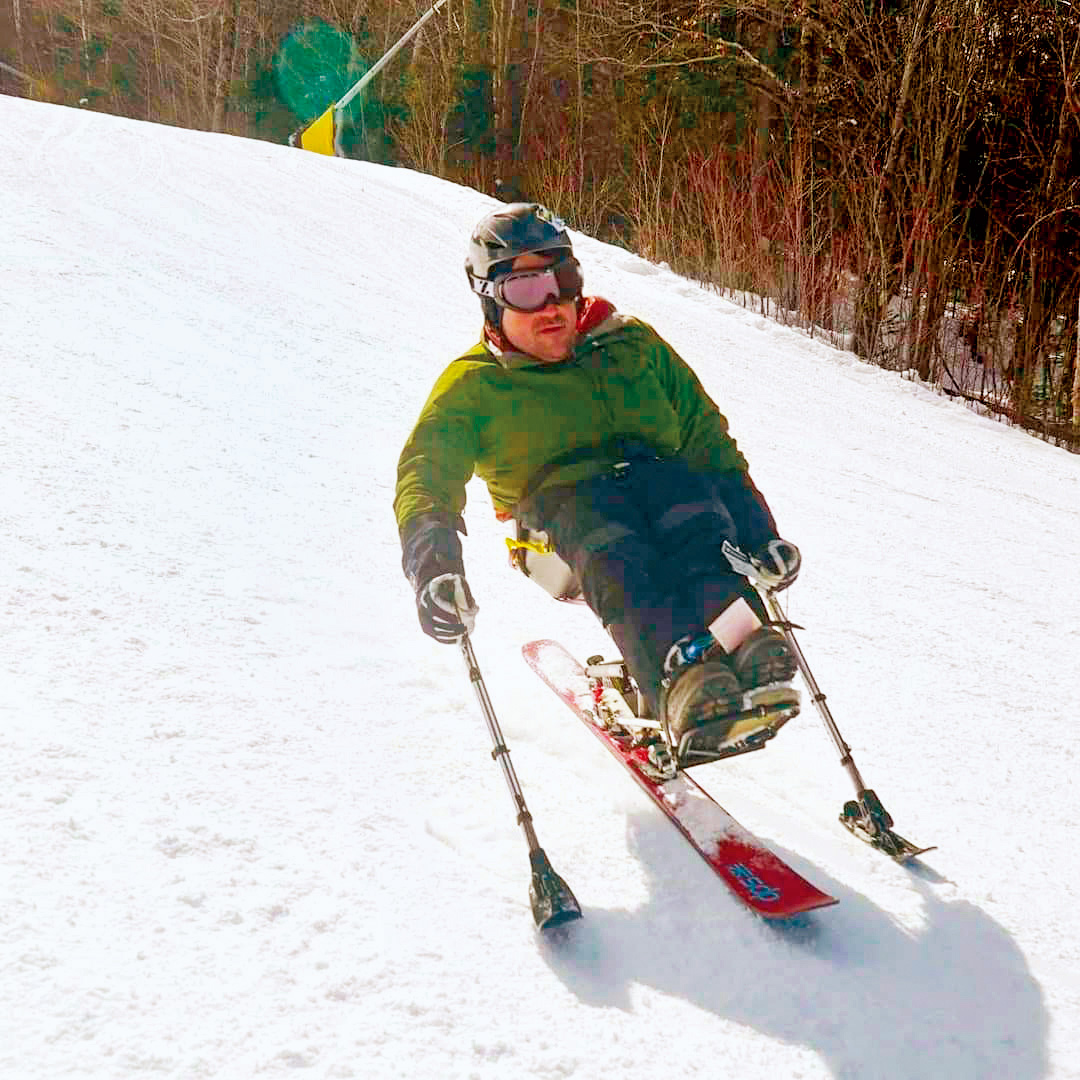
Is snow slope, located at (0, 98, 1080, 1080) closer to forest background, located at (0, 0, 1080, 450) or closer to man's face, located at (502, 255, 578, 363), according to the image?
man's face, located at (502, 255, 578, 363)

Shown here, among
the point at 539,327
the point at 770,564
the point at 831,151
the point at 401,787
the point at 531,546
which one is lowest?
the point at 401,787

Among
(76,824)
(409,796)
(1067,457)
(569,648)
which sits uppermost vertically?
(76,824)

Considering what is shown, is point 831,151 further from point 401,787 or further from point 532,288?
point 401,787

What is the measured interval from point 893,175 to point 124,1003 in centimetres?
931

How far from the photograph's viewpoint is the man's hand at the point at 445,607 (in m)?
1.99

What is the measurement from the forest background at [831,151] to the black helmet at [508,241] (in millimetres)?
6566

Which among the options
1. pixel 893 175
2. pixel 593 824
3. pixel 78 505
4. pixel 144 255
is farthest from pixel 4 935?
pixel 893 175

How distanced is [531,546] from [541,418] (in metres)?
0.30

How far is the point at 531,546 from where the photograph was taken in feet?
8.10

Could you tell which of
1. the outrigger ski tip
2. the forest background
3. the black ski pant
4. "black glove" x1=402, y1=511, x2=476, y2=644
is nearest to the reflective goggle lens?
the black ski pant

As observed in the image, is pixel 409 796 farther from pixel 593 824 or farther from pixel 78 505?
pixel 78 505

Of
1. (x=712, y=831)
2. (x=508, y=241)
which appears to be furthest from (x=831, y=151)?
(x=712, y=831)

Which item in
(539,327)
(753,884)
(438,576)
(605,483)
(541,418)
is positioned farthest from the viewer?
(539,327)

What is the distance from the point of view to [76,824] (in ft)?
5.86
